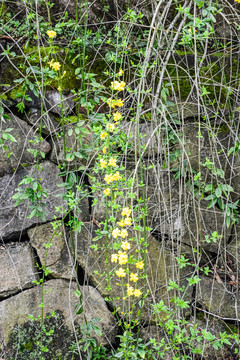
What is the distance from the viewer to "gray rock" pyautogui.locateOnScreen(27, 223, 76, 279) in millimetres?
2100

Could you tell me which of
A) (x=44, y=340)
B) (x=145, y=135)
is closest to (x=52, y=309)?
(x=44, y=340)

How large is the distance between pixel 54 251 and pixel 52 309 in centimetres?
31

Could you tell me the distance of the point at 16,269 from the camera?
6.75 ft

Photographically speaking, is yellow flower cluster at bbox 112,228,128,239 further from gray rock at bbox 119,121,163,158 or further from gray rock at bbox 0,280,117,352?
gray rock at bbox 0,280,117,352

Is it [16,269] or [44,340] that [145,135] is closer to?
[16,269]

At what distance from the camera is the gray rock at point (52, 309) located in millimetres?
1983

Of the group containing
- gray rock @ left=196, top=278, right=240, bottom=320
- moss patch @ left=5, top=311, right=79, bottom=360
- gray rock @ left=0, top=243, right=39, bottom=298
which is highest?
gray rock @ left=0, top=243, right=39, bottom=298

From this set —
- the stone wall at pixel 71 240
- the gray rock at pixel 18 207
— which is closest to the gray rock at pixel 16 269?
the stone wall at pixel 71 240

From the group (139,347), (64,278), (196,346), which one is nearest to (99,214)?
(64,278)

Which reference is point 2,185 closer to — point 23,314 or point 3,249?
point 3,249

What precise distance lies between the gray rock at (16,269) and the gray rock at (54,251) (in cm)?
6

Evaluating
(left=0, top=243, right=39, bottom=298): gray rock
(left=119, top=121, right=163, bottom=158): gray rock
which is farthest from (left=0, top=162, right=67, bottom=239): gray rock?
(left=119, top=121, right=163, bottom=158): gray rock

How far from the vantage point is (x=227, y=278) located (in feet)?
7.64

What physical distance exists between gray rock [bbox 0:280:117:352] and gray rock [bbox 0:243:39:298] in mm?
47
